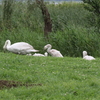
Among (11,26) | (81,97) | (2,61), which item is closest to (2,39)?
(11,26)

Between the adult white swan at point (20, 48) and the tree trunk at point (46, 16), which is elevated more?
the tree trunk at point (46, 16)

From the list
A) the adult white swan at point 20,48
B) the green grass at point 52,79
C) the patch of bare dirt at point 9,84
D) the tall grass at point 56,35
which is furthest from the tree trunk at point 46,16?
the patch of bare dirt at point 9,84

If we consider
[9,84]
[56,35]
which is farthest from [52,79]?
[56,35]

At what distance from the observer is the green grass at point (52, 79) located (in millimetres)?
6930

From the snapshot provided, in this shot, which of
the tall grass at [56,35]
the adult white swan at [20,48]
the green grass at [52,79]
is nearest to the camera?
the green grass at [52,79]

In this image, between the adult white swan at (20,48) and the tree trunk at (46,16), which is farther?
the tree trunk at (46,16)

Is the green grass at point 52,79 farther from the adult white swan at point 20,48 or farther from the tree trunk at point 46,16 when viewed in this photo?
the tree trunk at point 46,16

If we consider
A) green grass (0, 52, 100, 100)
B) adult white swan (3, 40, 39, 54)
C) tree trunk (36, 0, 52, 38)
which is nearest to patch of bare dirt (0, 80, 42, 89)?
green grass (0, 52, 100, 100)

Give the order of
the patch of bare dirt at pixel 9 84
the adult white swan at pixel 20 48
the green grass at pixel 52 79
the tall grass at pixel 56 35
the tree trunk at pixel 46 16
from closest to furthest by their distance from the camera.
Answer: the green grass at pixel 52 79, the patch of bare dirt at pixel 9 84, the adult white swan at pixel 20 48, the tall grass at pixel 56 35, the tree trunk at pixel 46 16

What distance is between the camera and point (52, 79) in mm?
8336

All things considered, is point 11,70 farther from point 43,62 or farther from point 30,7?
point 30,7

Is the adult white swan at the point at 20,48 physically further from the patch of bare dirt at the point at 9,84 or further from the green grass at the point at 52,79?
the patch of bare dirt at the point at 9,84

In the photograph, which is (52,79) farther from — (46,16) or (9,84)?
(46,16)

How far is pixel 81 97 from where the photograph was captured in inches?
270
